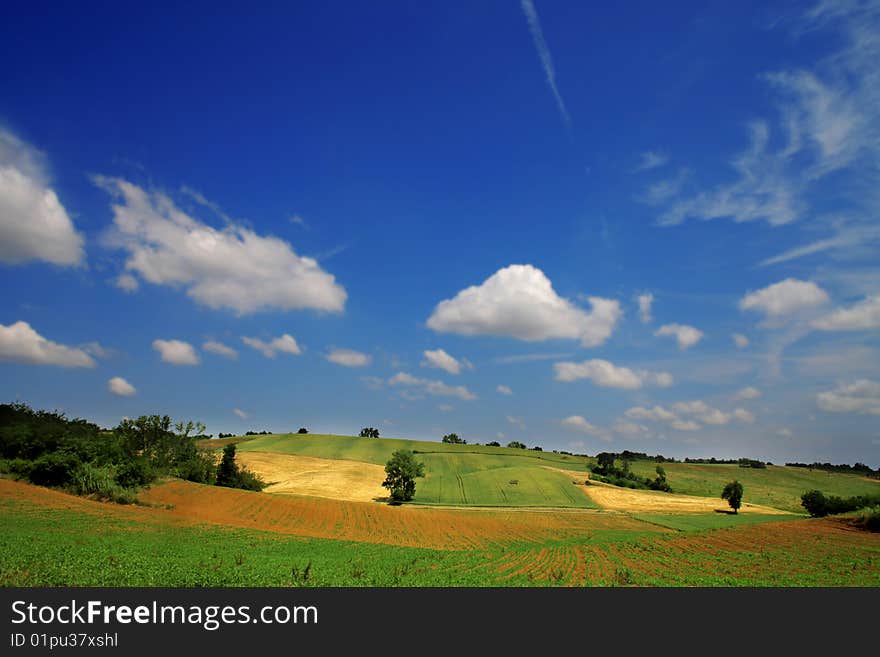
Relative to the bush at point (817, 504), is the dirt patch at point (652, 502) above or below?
below

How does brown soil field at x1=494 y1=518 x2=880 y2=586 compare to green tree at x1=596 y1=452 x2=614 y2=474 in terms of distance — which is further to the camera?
green tree at x1=596 y1=452 x2=614 y2=474

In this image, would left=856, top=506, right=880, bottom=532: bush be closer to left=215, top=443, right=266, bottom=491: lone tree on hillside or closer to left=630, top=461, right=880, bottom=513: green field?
left=630, top=461, right=880, bottom=513: green field

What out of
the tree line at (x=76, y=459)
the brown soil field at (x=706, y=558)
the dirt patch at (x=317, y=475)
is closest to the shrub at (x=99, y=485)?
the tree line at (x=76, y=459)

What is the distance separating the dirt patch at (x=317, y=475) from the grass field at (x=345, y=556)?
45.4 metres

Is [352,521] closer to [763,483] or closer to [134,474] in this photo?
[134,474]

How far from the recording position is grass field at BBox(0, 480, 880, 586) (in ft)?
71.6

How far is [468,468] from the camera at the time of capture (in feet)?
440

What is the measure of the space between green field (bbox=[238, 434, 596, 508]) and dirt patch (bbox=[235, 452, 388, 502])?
7754mm

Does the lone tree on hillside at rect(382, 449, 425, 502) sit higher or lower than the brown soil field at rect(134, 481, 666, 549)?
higher

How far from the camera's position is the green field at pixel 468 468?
99000mm

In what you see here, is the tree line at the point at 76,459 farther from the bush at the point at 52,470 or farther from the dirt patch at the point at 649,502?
the dirt patch at the point at 649,502

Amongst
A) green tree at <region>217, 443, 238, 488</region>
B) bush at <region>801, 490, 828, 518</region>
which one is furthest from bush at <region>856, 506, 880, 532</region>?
green tree at <region>217, 443, 238, 488</region>

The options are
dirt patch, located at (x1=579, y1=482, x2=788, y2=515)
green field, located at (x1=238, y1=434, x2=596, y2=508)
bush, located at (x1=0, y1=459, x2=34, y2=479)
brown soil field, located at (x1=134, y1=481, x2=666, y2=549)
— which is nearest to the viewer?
brown soil field, located at (x1=134, y1=481, x2=666, y2=549)
